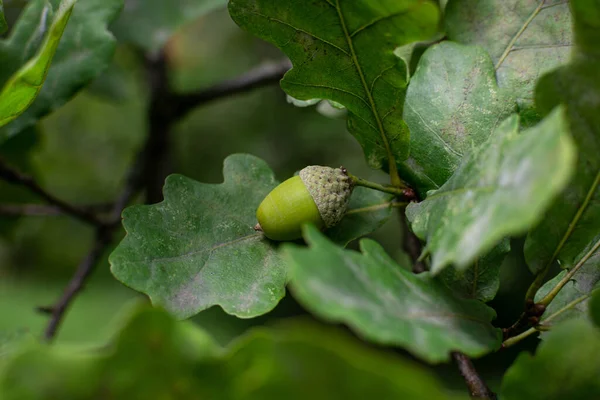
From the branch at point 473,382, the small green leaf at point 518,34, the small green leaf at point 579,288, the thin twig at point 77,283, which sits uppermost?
the small green leaf at point 518,34

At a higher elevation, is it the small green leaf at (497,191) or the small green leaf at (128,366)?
the small green leaf at (497,191)

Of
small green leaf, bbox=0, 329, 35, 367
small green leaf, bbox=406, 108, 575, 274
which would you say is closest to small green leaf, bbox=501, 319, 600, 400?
small green leaf, bbox=406, 108, 575, 274

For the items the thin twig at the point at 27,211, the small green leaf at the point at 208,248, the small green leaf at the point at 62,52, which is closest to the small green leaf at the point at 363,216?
the small green leaf at the point at 208,248

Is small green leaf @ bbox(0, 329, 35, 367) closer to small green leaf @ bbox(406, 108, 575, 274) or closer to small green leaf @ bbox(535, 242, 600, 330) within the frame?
small green leaf @ bbox(406, 108, 575, 274)

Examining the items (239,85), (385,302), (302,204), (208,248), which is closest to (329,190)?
(302,204)

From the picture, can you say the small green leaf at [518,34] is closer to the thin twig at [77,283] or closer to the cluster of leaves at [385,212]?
the cluster of leaves at [385,212]

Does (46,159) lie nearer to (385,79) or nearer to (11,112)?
(11,112)

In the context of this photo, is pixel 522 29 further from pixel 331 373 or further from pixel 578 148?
pixel 331 373
